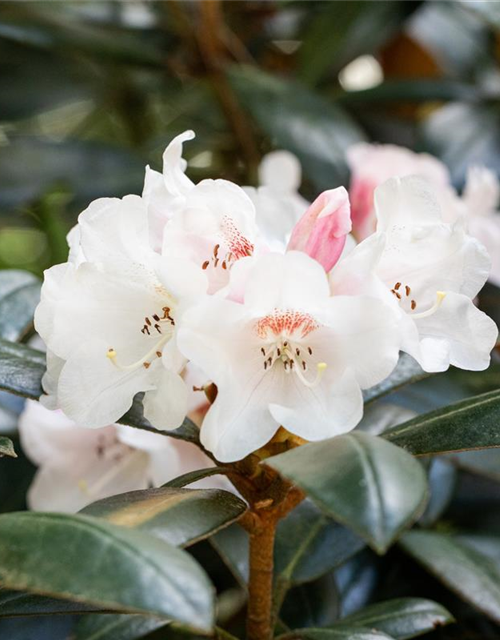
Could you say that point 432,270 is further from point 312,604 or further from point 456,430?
point 312,604

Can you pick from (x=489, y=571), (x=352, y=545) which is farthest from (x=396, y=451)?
(x=489, y=571)

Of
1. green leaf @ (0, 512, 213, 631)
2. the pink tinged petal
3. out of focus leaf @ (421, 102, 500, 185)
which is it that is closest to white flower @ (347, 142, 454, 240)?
out of focus leaf @ (421, 102, 500, 185)

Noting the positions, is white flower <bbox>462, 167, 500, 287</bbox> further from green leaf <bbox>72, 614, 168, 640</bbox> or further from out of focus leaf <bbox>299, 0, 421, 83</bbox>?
green leaf <bbox>72, 614, 168, 640</bbox>

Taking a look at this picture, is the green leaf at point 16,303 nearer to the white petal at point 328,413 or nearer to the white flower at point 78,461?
the white flower at point 78,461

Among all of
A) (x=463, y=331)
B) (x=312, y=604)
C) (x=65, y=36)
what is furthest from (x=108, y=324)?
(x=65, y=36)

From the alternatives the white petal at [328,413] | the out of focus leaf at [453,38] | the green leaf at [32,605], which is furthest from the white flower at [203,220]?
the out of focus leaf at [453,38]
